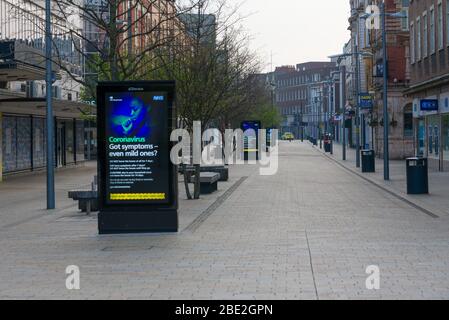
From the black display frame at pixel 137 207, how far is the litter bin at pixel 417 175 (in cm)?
1126

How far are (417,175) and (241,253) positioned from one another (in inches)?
522

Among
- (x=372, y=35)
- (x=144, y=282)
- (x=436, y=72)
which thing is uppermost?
(x=372, y=35)

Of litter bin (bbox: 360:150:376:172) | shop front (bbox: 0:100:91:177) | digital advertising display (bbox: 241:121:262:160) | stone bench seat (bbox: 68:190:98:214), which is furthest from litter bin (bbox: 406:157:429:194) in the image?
digital advertising display (bbox: 241:121:262:160)

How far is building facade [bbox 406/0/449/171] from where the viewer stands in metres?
37.1

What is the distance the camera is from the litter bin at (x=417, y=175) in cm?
2427

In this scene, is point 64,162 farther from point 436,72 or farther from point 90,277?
point 90,277

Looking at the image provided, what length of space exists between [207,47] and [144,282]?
2028cm

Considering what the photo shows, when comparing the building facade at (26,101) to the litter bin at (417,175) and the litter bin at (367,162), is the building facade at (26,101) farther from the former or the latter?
the litter bin at (367,162)

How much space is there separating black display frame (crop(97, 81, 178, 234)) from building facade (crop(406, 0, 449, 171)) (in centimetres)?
2185

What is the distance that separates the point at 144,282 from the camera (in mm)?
9875

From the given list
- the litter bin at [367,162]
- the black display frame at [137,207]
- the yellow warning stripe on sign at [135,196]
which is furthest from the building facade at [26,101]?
the yellow warning stripe on sign at [135,196]

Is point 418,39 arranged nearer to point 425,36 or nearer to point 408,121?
point 425,36

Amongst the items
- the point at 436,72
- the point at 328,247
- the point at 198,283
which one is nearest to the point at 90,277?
the point at 198,283

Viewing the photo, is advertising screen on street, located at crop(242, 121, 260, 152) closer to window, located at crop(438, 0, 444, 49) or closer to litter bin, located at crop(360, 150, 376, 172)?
litter bin, located at crop(360, 150, 376, 172)
